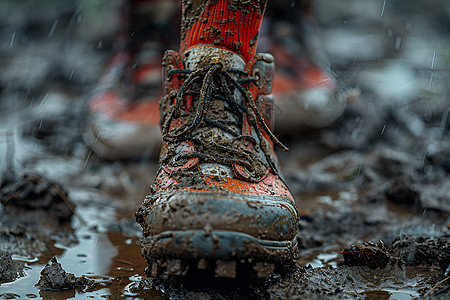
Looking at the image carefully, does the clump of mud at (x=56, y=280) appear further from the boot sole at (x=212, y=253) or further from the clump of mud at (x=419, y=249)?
the clump of mud at (x=419, y=249)

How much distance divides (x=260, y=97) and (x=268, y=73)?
0.11 meters

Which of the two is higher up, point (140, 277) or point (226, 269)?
point (226, 269)

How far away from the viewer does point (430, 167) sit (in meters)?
3.07

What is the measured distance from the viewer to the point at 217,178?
4.25 feet

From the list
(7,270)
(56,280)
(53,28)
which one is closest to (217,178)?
(56,280)

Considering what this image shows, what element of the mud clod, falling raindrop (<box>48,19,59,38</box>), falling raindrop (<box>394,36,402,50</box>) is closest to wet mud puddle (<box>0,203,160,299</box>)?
the mud clod

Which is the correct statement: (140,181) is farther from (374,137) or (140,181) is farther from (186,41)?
(374,137)

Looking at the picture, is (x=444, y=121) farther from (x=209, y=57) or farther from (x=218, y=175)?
(x=218, y=175)

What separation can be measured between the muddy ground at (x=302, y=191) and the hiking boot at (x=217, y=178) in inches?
5.3

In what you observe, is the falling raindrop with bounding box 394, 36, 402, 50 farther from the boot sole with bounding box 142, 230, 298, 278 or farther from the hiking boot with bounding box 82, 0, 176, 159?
the boot sole with bounding box 142, 230, 298, 278

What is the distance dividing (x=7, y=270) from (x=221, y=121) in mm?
877

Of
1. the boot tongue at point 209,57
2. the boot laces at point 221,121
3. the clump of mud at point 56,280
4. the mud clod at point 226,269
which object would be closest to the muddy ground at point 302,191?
the clump of mud at point 56,280

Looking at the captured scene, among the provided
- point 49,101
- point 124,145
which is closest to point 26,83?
point 49,101

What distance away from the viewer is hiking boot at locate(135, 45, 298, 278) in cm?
110
